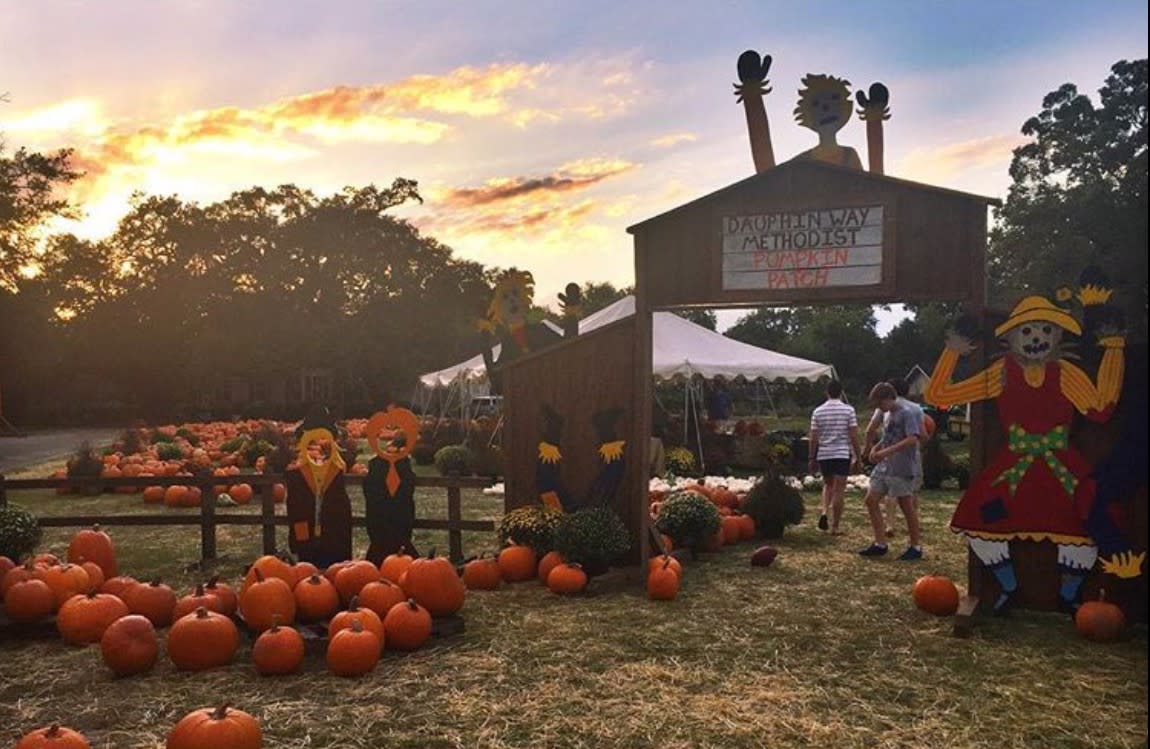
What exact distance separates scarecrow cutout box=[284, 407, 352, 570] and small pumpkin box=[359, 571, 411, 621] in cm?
154

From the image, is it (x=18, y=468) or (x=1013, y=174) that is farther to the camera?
(x=1013, y=174)

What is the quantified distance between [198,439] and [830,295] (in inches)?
753

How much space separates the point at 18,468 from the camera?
69.1 feet

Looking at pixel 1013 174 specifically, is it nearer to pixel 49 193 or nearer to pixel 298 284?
pixel 298 284

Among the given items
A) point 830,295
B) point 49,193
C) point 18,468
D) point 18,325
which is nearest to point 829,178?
point 830,295

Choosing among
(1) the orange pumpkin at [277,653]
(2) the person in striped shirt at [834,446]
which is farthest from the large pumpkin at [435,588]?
(2) the person in striped shirt at [834,446]

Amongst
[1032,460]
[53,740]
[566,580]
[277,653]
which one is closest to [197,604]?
[277,653]

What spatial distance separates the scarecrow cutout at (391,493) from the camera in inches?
319

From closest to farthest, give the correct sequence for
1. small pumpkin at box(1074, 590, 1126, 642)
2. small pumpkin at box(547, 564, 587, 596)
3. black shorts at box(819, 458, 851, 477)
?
small pumpkin at box(1074, 590, 1126, 642) < small pumpkin at box(547, 564, 587, 596) < black shorts at box(819, 458, 851, 477)

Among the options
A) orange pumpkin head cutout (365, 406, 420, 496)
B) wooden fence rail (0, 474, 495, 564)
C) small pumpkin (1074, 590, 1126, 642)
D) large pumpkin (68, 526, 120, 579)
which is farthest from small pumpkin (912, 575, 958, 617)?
large pumpkin (68, 526, 120, 579)

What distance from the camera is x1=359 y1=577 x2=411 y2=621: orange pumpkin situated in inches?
251

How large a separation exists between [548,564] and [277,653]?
9.91 ft

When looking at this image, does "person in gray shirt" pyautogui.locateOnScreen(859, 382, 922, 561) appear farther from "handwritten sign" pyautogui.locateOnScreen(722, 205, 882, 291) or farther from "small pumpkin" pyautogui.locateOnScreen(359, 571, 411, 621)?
"small pumpkin" pyautogui.locateOnScreen(359, 571, 411, 621)

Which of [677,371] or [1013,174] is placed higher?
[1013,174]
